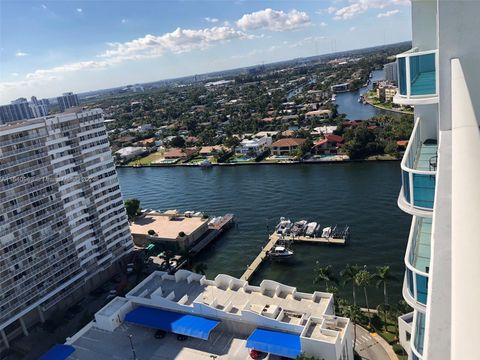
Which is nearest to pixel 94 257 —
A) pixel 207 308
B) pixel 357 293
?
pixel 207 308

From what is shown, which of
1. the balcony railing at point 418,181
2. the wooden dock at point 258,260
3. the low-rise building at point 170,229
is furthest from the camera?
the low-rise building at point 170,229

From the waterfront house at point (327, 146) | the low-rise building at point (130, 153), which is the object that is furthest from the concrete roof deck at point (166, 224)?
the low-rise building at point (130, 153)

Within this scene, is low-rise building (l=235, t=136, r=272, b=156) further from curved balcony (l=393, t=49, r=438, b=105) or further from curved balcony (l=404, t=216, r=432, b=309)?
curved balcony (l=393, t=49, r=438, b=105)

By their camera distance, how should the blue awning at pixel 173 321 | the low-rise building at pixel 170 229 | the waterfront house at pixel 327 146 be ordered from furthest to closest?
the waterfront house at pixel 327 146, the low-rise building at pixel 170 229, the blue awning at pixel 173 321

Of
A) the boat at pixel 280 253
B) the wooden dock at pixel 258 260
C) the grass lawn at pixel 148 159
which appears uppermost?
the grass lawn at pixel 148 159

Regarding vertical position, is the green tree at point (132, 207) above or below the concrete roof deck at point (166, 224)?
above

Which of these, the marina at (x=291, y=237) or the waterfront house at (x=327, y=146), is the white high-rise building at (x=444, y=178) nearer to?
the marina at (x=291, y=237)

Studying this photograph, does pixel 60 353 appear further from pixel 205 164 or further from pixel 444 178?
pixel 205 164

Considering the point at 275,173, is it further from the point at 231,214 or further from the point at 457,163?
the point at 457,163
